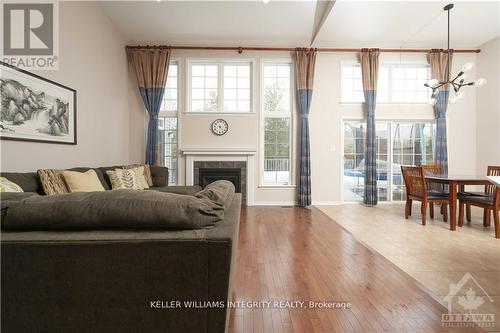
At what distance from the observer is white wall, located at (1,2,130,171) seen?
3.08m

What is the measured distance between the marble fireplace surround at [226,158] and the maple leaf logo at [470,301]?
3.95m

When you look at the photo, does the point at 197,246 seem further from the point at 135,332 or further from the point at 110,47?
the point at 110,47

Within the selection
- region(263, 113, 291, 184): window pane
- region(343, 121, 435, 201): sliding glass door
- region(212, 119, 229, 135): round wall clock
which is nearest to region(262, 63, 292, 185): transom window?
region(263, 113, 291, 184): window pane

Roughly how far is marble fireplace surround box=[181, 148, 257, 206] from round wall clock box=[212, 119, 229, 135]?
37 centimetres

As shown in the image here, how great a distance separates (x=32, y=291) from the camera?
964mm

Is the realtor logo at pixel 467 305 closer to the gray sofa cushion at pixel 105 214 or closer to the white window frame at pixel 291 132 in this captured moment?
the gray sofa cushion at pixel 105 214

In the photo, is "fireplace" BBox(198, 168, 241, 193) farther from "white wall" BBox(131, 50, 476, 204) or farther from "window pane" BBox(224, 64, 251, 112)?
"window pane" BBox(224, 64, 251, 112)

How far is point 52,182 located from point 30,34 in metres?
1.80

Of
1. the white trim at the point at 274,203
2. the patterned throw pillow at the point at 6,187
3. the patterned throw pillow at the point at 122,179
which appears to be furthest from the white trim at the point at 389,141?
the patterned throw pillow at the point at 6,187

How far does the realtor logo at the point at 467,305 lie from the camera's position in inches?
62.6

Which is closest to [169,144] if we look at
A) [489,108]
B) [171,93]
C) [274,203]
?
[171,93]

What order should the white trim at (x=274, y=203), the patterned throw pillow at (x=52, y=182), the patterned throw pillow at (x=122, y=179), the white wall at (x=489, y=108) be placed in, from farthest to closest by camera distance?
the white trim at (x=274, y=203) → the white wall at (x=489, y=108) → the patterned throw pillow at (x=122, y=179) → the patterned throw pillow at (x=52, y=182)

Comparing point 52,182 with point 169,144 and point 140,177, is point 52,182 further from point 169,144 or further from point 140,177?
point 169,144

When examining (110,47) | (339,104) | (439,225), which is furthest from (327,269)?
(110,47)
